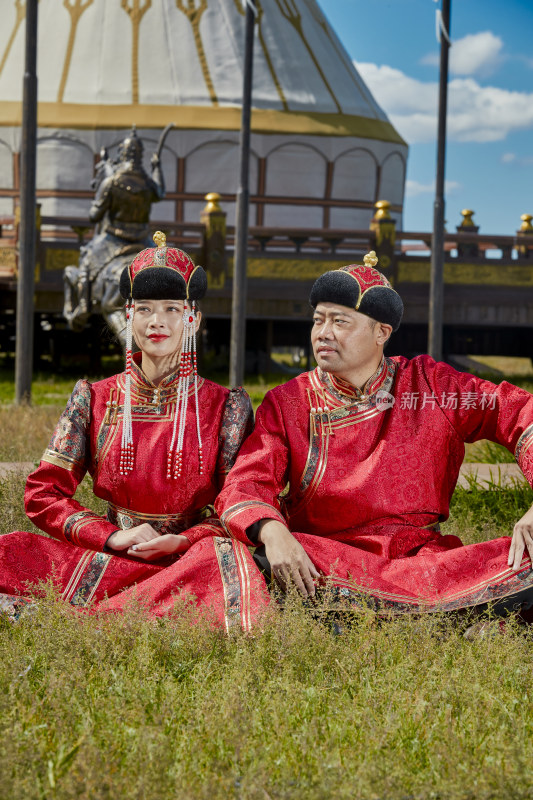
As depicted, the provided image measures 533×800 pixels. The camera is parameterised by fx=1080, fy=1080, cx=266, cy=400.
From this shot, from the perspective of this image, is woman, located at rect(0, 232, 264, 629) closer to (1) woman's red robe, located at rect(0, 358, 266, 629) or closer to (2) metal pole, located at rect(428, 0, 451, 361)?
(1) woman's red robe, located at rect(0, 358, 266, 629)

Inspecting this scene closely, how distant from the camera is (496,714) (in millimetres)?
3035

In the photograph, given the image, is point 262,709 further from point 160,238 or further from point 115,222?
point 115,222

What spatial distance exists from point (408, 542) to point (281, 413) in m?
0.66

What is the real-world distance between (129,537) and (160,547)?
0.11 metres

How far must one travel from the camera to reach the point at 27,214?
10.5 metres

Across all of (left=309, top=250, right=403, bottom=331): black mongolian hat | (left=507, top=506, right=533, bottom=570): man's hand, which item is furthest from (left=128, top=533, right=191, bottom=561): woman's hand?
(left=507, top=506, right=533, bottom=570): man's hand

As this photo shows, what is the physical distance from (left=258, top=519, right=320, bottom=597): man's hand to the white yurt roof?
54.8 ft

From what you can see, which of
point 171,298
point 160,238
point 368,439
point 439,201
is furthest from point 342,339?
point 439,201

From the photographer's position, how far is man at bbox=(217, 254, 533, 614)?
3826mm

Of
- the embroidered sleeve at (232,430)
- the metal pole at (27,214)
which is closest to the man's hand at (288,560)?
the embroidered sleeve at (232,430)

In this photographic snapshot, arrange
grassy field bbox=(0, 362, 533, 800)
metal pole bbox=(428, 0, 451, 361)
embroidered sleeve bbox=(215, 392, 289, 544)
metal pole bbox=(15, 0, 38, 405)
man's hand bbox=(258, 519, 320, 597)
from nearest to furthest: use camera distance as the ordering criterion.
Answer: grassy field bbox=(0, 362, 533, 800) < man's hand bbox=(258, 519, 320, 597) < embroidered sleeve bbox=(215, 392, 289, 544) < metal pole bbox=(15, 0, 38, 405) < metal pole bbox=(428, 0, 451, 361)

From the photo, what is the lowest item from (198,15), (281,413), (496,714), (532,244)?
(496,714)

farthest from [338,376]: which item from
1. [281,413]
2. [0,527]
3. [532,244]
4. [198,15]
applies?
[198,15]

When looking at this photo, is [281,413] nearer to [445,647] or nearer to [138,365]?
[138,365]
